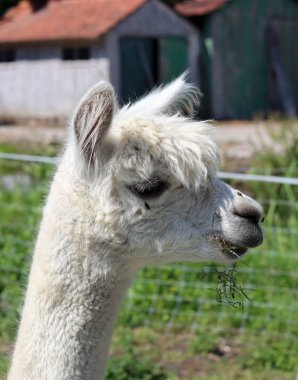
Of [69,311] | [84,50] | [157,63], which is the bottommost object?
[157,63]

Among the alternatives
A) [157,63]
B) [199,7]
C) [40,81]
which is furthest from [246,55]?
[40,81]

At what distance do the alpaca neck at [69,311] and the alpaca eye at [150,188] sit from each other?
0.71ft

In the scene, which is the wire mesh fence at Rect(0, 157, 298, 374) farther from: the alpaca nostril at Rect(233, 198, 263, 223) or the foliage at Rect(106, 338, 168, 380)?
the alpaca nostril at Rect(233, 198, 263, 223)

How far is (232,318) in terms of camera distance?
6340 mm

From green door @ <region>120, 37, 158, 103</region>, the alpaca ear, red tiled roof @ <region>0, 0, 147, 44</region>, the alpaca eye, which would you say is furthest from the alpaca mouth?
green door @ <region>120, 37, 158, 103</region>

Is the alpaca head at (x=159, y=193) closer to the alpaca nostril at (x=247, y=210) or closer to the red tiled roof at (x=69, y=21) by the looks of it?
the alpaca nostril at (x=247, y=210)

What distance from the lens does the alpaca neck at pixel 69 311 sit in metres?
2.77

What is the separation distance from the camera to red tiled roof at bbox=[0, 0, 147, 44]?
806 inches

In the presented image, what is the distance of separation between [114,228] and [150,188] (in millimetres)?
171

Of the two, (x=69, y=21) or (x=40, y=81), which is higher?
(x=69, y=21)

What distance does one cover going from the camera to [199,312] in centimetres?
646

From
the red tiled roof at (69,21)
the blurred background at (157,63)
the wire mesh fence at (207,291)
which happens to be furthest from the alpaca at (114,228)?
the red tiled roof at (69,21)

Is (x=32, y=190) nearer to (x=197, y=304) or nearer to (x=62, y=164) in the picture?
(x=197, y=304)

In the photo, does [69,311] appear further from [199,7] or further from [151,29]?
[199,7]
